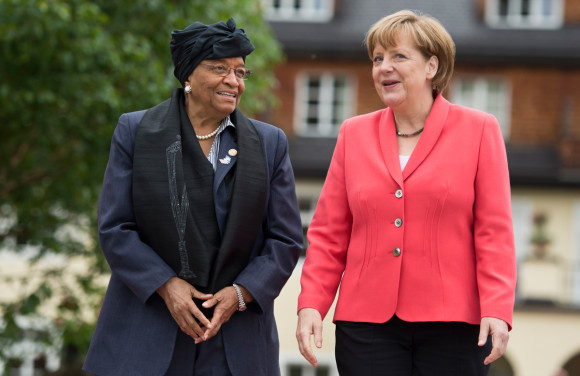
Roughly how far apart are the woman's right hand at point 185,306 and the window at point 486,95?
1913 centimetres

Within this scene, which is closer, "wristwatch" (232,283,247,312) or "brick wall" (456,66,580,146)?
"wristwatch" (232,283,247,312)

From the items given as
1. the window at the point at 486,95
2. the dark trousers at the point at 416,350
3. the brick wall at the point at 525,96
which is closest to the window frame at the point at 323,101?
the brick wall at the point at 525,96

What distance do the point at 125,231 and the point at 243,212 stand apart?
42 cm

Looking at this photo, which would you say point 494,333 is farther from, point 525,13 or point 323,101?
point 525,13

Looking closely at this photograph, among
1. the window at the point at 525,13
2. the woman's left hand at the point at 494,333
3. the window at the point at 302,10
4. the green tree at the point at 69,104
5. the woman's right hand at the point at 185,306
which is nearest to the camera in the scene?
the woman's left hand at the point at 494,333

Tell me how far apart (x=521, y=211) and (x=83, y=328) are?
1267cm

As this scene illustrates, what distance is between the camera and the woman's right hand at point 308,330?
3393 millimetres

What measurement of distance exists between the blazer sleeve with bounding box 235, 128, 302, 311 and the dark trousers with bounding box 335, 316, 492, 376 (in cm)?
35

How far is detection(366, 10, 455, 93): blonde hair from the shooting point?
3405 mm

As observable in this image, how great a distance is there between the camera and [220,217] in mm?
3486

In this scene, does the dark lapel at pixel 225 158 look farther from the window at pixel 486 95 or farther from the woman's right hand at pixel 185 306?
the window at pixel 486 95

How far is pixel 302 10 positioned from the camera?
2258 cm

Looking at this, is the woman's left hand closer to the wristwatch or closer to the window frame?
the wristwatch

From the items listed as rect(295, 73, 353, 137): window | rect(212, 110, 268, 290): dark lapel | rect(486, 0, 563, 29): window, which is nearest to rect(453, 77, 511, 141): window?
rect(486, 0, 563, 29): window
